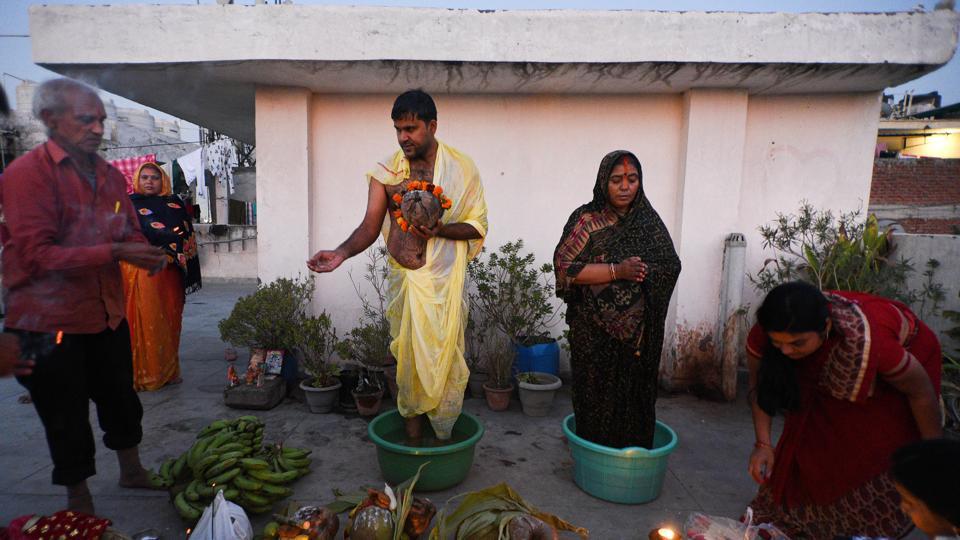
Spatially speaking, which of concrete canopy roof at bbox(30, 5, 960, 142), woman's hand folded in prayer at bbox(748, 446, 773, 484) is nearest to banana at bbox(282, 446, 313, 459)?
woman's hand folded in prayer at bbox(748, 446, 773, 484)

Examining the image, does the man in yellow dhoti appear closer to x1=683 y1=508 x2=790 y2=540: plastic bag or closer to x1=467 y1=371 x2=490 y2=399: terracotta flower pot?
x1=683 y1=508 x2=790 y2=540: plastic bag

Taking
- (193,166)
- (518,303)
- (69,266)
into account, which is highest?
(193,166)

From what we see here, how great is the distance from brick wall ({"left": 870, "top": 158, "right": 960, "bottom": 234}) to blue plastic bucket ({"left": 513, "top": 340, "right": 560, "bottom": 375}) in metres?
12.9

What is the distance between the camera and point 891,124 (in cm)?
1533

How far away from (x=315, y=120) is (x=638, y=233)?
3.51 metres

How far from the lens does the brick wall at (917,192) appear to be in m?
12.9

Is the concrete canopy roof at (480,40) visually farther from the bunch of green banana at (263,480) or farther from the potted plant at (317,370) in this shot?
the bunch of green banana at (263,480)

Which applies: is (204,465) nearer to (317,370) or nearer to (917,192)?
(317,370)

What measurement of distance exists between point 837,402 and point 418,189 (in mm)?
2213

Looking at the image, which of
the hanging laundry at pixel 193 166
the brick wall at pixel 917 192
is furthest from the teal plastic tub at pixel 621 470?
the brick wall at pixel 917 192

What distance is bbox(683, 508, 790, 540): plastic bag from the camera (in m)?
2.07

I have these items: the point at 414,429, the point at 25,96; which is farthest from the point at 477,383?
the point at 25,96

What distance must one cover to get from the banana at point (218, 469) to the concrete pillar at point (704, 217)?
379cm

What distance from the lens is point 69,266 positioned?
2145 millimetres
